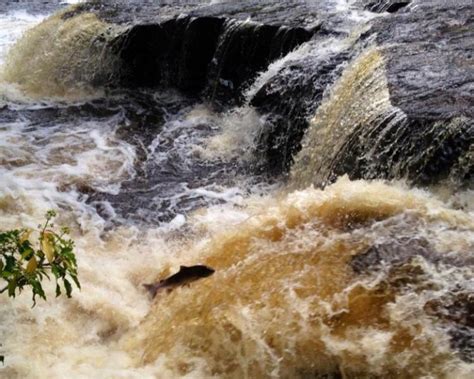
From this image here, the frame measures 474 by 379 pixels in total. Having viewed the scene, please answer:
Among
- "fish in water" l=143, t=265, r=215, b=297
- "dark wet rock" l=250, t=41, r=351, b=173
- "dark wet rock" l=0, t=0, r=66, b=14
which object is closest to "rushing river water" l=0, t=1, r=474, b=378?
"fish in water" l=143, t=265, r=215, b=297

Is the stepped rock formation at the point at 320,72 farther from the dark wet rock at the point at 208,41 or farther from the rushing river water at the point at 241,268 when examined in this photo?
the rushing river water at the point at 241,268

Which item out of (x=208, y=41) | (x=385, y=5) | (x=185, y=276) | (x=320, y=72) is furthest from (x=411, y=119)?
(x=208, y=41)

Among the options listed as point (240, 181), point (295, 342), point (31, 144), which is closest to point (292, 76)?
point (240, 181)

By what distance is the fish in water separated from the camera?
3.99 metres

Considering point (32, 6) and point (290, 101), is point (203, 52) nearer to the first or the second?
point (290, 101)

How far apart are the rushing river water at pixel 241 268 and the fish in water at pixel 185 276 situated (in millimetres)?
79

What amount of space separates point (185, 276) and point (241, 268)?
0.45 m

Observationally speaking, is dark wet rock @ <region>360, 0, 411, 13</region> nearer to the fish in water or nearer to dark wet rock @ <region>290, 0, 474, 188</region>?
dark wet rock @ <region>290, 0, 474, 188</region>

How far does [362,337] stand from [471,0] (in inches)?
240

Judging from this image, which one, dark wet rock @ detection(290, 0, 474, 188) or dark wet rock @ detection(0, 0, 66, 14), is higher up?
dark wet rock @ detection(0, 0, 66, 14)

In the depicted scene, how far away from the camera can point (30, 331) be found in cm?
372

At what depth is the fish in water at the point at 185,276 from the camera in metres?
3.99

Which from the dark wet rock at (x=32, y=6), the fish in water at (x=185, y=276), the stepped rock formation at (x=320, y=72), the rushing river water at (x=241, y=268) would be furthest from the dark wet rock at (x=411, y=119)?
the dark wet rock at (x=32, y=6)

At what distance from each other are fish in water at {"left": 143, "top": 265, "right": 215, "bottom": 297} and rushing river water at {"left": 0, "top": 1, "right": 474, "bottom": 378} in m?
0.08
